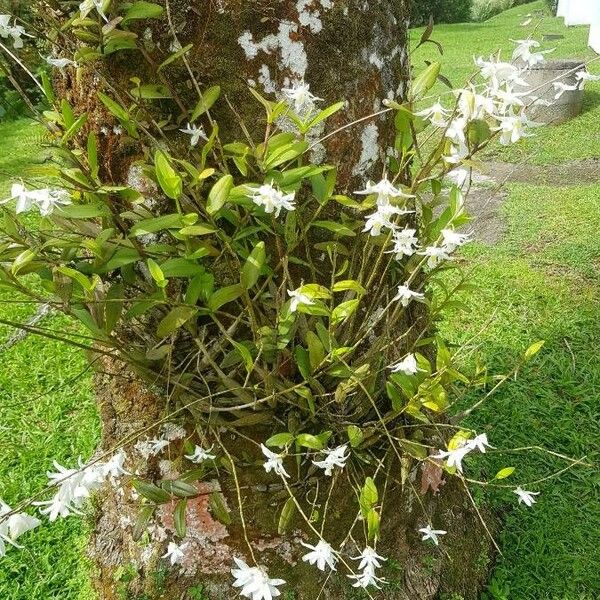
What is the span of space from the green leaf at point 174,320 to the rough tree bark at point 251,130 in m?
0.25

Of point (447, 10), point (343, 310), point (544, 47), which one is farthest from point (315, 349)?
point (447, 10)

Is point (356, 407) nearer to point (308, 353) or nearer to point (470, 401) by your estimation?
point (308, 353)

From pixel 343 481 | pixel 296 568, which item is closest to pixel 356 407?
pixel 343 481

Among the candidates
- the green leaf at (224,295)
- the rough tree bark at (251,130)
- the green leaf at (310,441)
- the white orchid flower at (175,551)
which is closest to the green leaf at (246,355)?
the green leaf at (224,295)

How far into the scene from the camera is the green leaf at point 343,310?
1270mm

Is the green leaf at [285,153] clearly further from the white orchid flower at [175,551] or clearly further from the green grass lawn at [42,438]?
the white orchid flower at [175,551]

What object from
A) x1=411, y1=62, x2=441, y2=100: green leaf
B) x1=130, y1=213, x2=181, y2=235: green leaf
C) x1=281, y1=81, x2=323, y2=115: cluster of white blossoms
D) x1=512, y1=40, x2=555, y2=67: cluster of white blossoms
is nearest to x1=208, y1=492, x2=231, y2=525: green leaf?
x1=130, y1=213, x2=181, y2=235: green leaf

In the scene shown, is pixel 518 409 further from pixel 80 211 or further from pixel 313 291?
pixel 80 211

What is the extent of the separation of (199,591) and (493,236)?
3122mm

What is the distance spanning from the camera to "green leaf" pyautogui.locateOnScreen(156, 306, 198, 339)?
1.27m

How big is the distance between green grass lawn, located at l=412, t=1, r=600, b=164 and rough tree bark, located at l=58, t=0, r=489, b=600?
19cm

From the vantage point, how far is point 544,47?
10.2 m

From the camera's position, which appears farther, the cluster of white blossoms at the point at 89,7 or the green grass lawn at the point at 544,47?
the green grass lawn at the point at 544,47

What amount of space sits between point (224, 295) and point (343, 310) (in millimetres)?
223
